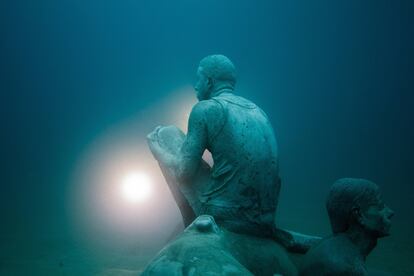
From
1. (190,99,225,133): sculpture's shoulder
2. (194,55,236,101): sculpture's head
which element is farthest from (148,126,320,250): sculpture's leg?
(194,55,236,101): sculpture's head

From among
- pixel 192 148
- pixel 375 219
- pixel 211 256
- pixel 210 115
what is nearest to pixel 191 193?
pixel 192 148

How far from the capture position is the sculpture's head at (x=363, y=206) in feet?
10.1

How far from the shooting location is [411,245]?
370 inches

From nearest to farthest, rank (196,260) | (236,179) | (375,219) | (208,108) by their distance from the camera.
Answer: (196,260) < (375,219) < (236,179) < (208,108)

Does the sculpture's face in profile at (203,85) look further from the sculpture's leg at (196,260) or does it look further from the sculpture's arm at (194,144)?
the sculpture's leg at (196,260)

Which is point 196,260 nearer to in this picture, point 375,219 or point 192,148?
point 192,148

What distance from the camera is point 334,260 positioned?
2928 millimetres

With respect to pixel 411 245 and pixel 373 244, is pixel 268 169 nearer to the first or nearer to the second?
pixel 373 244

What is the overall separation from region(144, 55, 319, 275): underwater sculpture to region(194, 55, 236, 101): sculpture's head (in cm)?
18

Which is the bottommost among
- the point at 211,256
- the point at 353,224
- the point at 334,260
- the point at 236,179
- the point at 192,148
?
Result: the point at 334,260

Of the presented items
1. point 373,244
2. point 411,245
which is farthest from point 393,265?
point 373,244

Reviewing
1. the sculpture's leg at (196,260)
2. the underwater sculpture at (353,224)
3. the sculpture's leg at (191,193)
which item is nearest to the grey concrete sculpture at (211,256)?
the sculpture's leg at (196,260)

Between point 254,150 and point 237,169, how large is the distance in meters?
0.22

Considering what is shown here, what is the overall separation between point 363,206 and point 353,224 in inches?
6.4
